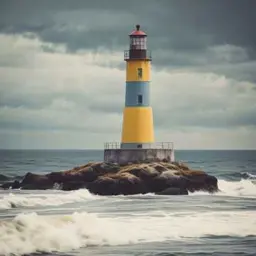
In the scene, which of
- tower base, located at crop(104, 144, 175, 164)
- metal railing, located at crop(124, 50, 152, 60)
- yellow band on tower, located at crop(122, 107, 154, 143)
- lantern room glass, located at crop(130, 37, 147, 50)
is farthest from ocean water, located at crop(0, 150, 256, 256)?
lantern room glass, located at crop(130, 37, 147, 50)

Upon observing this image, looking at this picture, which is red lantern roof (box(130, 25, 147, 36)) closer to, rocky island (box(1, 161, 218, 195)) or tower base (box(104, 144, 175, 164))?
tower base (box(104, 144, 175, 164))

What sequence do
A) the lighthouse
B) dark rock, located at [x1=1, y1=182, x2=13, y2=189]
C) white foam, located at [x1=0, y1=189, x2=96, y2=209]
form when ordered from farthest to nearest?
dark rock, located at [x1=1, y1=182, x2=13, y2=189] < the lighthouse < white foam, located at [x1=0, y1=189, x2=96, y2=209]

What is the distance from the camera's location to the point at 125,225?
47.8ft

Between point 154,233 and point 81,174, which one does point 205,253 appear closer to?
point 154,233

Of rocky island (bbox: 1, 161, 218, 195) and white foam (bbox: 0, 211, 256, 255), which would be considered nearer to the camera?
white foam (bbox: 0, 211, 256, 255)

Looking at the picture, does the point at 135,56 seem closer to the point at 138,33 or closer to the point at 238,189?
the point at 138,33

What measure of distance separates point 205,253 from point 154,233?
1386 millimetres

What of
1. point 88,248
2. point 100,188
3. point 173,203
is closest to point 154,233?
point 88,248

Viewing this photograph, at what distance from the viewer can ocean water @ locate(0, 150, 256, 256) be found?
1292 centimetres

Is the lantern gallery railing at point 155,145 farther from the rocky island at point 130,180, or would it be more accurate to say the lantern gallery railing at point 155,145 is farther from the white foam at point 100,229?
the white foam at point 100,229

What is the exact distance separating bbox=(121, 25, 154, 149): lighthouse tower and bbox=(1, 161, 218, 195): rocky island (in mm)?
651

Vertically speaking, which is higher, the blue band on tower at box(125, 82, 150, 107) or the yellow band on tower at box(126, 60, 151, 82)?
the yellow band on tower at box(126, 60, 151, 82)

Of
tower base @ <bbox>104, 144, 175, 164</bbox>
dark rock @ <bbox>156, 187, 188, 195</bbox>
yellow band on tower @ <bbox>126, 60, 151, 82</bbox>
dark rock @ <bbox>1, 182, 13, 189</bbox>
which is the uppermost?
yellow band on tower @ <bbox>126, 60, 151, 82</bbox>

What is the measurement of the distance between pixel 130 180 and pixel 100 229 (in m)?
5.12
